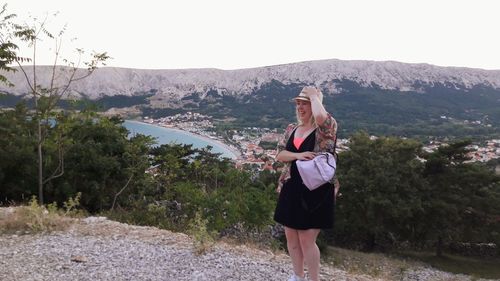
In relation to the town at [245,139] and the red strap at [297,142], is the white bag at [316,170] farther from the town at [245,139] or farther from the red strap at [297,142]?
the town at [245,139]

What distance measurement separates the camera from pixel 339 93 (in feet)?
411

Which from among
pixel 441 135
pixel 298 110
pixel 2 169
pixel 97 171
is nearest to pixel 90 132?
pixel 97 171

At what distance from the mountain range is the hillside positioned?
73483 millimetres

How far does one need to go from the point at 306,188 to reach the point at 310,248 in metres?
0.56

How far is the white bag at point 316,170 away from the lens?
313 cm

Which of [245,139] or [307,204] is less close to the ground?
[307,204]

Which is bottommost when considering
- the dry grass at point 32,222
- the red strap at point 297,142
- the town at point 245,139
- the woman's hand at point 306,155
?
the town at point 245,139

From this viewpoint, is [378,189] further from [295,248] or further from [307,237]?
[307,237]

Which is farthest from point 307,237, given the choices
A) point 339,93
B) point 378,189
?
point 339,93

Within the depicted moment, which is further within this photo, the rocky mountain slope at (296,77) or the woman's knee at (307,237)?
the rocky mountain slope at (296,77)

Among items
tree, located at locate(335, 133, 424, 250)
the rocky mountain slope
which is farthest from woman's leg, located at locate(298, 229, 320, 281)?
the rocky mountain slope

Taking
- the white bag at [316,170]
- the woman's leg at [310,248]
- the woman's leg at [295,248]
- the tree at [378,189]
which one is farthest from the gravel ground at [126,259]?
the tree at [378,189]

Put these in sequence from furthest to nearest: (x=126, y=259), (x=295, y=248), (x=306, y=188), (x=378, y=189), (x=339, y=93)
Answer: (x=339, y=93)
(x=378, y=189)
(x=126, y=259)
(x=295, y=248)
(x=306, y=188)

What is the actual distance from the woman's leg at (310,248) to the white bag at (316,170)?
0.41 m
